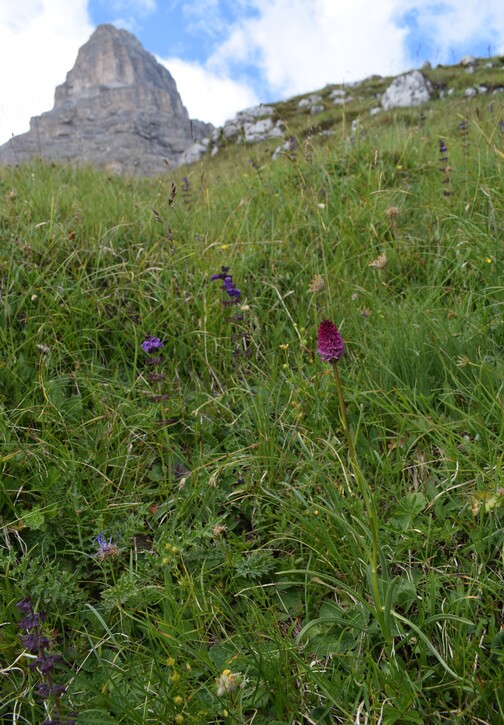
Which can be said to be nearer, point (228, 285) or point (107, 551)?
point (107, 551)

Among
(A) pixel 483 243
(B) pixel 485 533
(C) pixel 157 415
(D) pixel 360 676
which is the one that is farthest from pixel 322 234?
(D) pixel 360 676

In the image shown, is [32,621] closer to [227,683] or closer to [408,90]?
[227,683]

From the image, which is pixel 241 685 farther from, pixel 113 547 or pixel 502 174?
pixel 502 174

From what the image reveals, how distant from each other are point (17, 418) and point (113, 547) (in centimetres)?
91

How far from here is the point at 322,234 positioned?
135 inches

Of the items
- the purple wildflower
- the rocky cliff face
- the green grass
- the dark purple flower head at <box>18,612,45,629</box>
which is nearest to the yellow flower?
the green grass

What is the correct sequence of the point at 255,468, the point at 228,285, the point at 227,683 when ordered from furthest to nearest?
the point at 228,285 < the point at 255,468 < the point at 227,683

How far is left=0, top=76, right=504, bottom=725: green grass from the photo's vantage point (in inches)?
56.4

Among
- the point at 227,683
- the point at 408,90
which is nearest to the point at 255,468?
the point at 227,683

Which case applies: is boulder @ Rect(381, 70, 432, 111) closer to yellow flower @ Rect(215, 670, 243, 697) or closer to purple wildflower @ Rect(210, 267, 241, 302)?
purple wildflower @ Rect(210, 267, 241, 302)

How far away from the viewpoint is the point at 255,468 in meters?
2.12

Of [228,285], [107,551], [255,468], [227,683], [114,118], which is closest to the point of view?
[227,683]

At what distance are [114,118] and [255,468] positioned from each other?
4377 cm

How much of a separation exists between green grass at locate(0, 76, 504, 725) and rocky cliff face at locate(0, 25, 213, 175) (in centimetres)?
138
